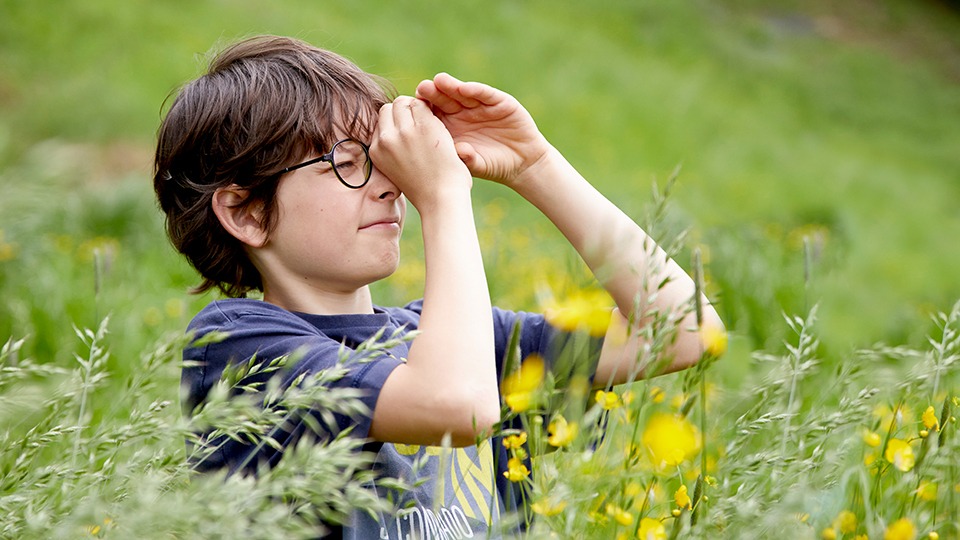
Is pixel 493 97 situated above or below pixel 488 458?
above

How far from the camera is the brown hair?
168cm

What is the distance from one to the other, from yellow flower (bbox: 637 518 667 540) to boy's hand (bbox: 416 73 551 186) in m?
0.81

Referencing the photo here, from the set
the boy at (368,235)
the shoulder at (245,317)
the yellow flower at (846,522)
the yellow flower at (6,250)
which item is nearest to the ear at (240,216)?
the boy at (368,235)

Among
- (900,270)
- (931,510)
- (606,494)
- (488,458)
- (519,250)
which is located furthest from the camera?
(900,270)

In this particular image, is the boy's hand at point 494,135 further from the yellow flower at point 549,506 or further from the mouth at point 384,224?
the yellow flower at point 549,506

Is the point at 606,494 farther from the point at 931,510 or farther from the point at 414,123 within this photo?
the point at 414,123

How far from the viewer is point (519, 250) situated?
5.26 meters

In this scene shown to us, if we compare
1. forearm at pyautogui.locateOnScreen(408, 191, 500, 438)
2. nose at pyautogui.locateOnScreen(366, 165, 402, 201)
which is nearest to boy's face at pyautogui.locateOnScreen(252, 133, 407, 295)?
nose at pyautogui.locateOnScreen(366, 165, 402, 201)

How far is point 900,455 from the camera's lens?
122cm

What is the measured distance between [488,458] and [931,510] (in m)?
0.73

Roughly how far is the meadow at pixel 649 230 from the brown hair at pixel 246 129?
202 millimetres

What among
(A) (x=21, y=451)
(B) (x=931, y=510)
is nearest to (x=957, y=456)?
(B) (x=931, y=510)

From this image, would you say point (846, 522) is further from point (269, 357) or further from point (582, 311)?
point (269, 357)

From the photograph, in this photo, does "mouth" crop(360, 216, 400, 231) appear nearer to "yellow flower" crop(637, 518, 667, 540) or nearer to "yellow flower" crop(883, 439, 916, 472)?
"yellow flower" crop(637, 518, 667, 540)
